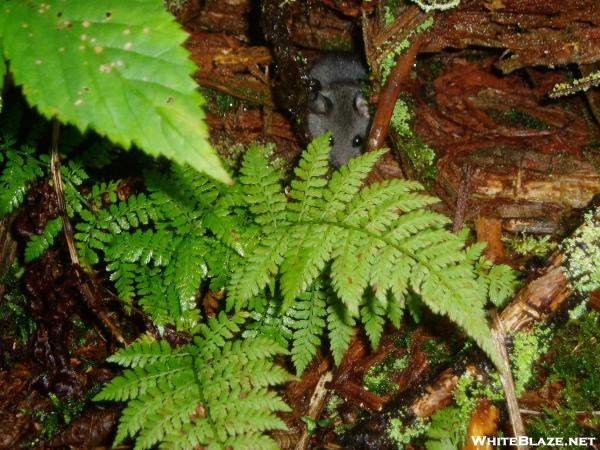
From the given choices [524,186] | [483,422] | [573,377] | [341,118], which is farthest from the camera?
[341,118]

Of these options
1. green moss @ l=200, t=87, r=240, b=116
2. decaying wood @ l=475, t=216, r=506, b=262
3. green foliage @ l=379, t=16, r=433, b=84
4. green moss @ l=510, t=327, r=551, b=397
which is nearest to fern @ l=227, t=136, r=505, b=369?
green moss @ l=510, t=327, r=551, b=397

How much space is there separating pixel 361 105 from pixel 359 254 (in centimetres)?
332

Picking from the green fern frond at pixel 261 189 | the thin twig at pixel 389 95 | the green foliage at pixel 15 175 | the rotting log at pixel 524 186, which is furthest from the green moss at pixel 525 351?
the green foliage at pixel 15 175

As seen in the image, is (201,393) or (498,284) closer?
(201,393)

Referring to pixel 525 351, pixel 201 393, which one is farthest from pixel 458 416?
pixel 201 393

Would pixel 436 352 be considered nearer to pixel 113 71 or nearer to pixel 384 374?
pixel 384 374

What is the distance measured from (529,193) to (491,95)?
4.61 ft

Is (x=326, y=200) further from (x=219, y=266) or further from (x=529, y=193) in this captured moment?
(x=529, y=193)

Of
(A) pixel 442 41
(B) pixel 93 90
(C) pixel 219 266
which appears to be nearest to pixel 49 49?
(B) pixel 93 90

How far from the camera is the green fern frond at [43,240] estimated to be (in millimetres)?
3174

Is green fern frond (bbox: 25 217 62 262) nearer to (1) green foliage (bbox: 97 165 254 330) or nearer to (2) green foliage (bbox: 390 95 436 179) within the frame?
(1) green foliage (bbox: 97 165 254 330)

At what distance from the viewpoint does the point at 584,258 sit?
2.77m

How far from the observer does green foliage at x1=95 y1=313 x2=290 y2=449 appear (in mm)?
2410

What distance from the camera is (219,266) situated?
311 centimetres
